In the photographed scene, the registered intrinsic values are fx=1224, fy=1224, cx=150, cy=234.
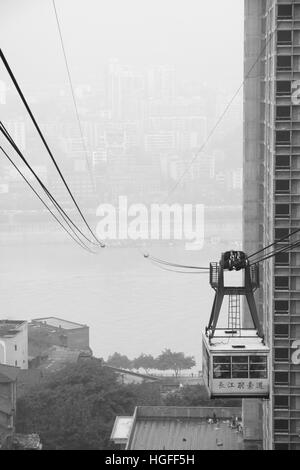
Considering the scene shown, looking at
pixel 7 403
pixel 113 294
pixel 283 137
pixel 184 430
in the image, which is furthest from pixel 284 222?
pixel 113 294

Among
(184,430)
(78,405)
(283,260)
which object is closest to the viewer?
(283,260)

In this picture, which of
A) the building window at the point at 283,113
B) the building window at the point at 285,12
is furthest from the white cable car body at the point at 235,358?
the building window at the point at 285,12

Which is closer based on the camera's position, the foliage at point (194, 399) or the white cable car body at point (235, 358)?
the white cable car body at point (235, 358)

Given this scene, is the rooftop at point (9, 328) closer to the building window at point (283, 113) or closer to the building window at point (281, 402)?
the building window at point (281, 402)

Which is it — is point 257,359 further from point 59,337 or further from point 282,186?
point 59,337

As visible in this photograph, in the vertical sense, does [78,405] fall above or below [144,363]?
above

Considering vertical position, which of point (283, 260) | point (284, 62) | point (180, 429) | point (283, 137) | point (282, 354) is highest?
point (284, 62)
